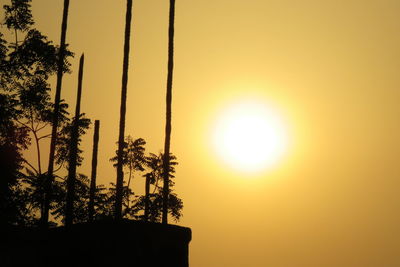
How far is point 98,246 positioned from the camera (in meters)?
17.6

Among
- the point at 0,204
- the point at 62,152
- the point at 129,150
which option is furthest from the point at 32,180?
the point at 129,150

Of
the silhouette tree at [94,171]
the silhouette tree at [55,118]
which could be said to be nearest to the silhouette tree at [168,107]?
the silhouette tree at [55,118]

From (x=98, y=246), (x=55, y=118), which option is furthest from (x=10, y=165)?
(x=98, y=246)

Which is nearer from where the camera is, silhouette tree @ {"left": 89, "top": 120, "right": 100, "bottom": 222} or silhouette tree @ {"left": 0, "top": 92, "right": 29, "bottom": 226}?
silhouette tree @ {"left": 0, "top": 92, "right": 29, "bottom": 226}

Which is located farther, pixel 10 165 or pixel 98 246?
pixel 10 165

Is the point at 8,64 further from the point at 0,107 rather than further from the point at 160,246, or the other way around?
the point at 160,246

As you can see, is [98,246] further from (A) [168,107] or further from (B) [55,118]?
(B) [55,118]

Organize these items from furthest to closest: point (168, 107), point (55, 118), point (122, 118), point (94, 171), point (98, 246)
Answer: point (94, 171)
point (55, 118)
point (168, 107)
point (122, 118)
point (98, 246)

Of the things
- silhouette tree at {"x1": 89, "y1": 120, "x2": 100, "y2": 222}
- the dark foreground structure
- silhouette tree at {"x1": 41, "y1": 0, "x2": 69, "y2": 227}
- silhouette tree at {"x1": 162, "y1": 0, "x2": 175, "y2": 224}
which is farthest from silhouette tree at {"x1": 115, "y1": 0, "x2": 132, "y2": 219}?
the dark foreground structure

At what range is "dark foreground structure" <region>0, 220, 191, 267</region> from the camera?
1695 cm

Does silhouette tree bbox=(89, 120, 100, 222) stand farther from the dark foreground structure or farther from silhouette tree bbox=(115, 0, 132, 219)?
the dark foreground structure

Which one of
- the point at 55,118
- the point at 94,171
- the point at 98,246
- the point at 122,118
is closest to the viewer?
the point at 98,246

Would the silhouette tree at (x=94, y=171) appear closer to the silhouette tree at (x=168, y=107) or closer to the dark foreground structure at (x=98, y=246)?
the silhouette tree at (x=168, y=107)

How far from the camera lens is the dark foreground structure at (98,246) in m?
17.0
